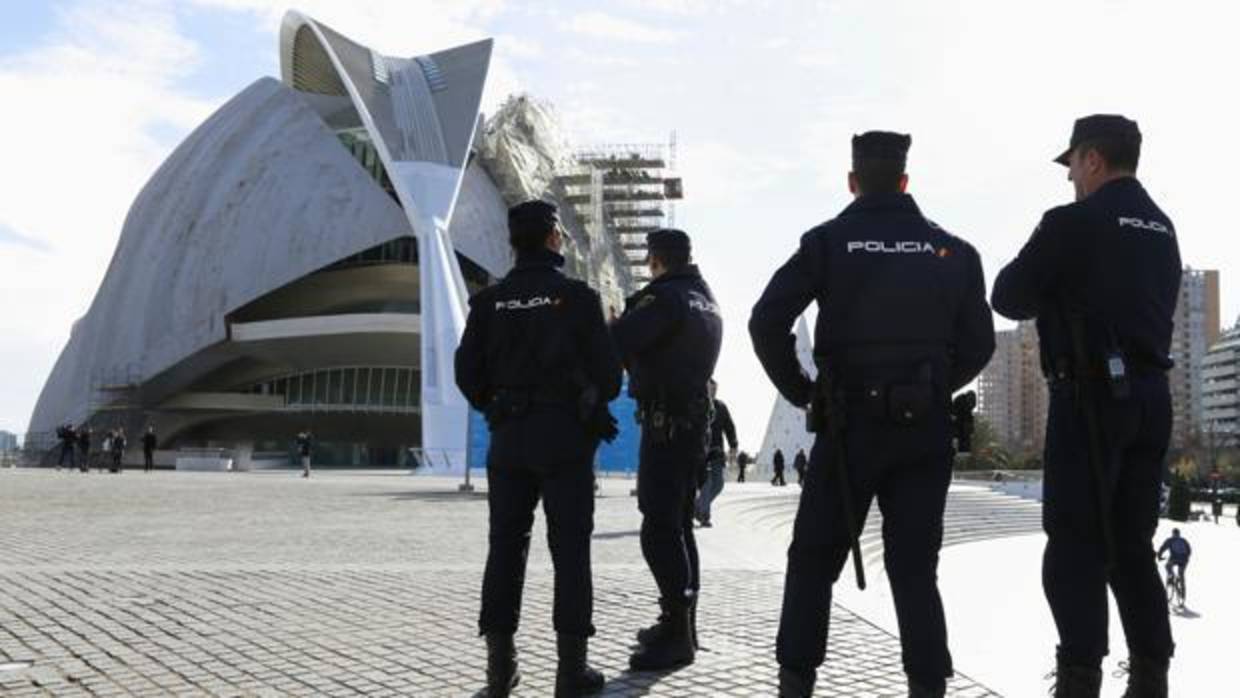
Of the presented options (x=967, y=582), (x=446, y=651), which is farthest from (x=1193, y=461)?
(x=446, y=651)

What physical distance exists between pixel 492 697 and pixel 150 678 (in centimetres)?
133

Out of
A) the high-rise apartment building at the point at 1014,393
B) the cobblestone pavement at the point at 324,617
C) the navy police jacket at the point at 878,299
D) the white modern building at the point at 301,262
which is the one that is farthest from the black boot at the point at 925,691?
the high-rise apartment building at the point at 1014,393

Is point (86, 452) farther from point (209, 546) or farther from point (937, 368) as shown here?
point (937, 368)

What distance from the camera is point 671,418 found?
→ 15.4 ft

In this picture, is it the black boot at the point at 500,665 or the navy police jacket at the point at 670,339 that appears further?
the navy police jacket at the point at 670,339

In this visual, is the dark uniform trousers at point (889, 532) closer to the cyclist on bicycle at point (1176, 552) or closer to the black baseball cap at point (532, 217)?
the black baseball cap at point (532, 217)

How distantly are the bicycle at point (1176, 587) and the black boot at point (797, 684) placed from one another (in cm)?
1457

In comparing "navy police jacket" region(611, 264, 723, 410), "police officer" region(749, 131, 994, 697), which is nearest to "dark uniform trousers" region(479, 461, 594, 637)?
"navy police jacket" region(611, 264, 723, 410)

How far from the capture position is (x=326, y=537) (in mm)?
9781

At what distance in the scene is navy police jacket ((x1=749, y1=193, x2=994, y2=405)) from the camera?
11.1ft

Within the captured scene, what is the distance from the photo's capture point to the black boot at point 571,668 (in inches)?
152

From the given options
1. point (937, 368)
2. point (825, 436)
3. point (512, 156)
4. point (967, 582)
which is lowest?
point (967, 582)

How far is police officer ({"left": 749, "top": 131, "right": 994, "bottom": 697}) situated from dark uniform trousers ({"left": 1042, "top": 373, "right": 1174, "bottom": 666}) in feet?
1.22

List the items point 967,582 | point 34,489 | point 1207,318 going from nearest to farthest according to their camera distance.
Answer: point 967,582, point 34,489, point 1207,318
